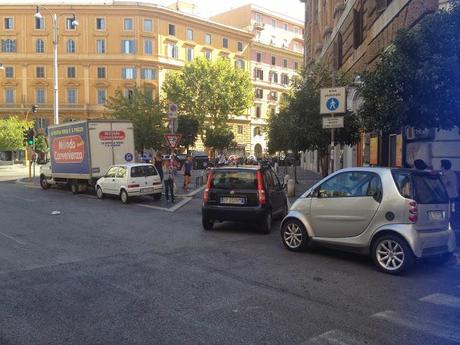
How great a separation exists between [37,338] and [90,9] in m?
72.3

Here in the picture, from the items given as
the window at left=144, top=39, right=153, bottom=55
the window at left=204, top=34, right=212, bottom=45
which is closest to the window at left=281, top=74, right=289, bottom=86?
the window at left=204, top=34, right=212, bottom=45

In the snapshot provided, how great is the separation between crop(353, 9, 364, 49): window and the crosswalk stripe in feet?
62.4

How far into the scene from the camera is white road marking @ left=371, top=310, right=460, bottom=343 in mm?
4660

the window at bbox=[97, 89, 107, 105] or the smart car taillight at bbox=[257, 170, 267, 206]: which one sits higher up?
the window at bbox=[97, 89, 107, 105]

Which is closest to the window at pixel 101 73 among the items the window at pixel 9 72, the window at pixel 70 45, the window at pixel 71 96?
the window at pixel 71 96

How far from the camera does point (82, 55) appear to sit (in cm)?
7119

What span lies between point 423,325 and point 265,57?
282 ft

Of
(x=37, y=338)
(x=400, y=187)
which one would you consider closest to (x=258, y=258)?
(x=400, y=187)

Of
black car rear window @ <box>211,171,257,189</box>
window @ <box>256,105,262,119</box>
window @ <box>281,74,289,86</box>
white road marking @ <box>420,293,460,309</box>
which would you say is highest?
window @ <box>281,74,289,86</box>

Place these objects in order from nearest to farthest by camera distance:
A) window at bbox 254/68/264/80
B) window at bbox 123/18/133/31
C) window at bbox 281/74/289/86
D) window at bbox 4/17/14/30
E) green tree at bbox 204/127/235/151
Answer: green tree at bbox 204/127/235/151
window at bbox 4/17/14/30
window at bbox 123/18/133/31
window at bbox 254/68/264/80
window at bbox 281/74/289/86

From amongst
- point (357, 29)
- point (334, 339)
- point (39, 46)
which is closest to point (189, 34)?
point (39, 46)

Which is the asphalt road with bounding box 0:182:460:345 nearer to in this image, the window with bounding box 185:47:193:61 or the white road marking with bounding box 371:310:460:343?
the white road marking with bounding box 371:310:460:343

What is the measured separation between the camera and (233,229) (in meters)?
11.5

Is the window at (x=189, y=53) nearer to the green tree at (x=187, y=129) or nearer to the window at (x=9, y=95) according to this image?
the green tree at (x=187, y=129)
